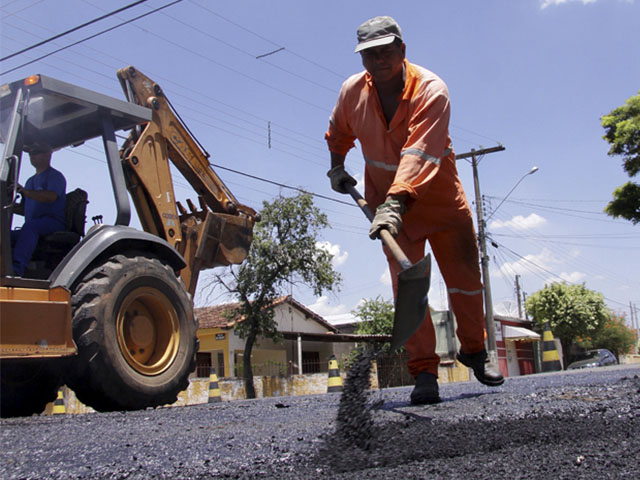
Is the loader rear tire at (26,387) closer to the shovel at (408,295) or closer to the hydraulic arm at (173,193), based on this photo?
the hydraulic arm at (173,193)

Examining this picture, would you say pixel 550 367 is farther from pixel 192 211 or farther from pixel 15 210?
pixel 15 210

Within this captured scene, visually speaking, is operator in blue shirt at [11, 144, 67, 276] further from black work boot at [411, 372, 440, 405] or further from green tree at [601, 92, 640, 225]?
green tree at [601, 92, 640, 225]

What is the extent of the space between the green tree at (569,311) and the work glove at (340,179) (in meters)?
39.5

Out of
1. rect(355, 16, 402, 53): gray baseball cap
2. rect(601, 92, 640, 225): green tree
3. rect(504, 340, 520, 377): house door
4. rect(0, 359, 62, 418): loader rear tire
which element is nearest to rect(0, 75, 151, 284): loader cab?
rect(0, 359, 62, 418): loader rear tire

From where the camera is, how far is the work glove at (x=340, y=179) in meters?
3.93

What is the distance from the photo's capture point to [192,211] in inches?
275

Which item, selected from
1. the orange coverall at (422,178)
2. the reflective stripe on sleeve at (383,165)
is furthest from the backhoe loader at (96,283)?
the reflective stripe on sleeve at (383,165)

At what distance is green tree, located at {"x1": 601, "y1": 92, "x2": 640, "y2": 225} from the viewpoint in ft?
71.8

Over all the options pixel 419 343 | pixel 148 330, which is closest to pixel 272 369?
pixel 148 330

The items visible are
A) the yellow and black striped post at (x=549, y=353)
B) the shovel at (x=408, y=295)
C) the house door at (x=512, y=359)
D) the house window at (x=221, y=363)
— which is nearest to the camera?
the shovel at (x=408, y=295)

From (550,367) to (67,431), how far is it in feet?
37.9

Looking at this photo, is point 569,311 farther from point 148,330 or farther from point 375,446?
point 375,446

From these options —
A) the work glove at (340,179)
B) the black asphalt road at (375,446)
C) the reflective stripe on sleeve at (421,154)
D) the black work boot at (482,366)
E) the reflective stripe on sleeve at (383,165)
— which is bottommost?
the black asphalt road at (375,446)

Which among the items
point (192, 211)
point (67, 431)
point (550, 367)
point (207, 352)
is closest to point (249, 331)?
point (207, 352)
